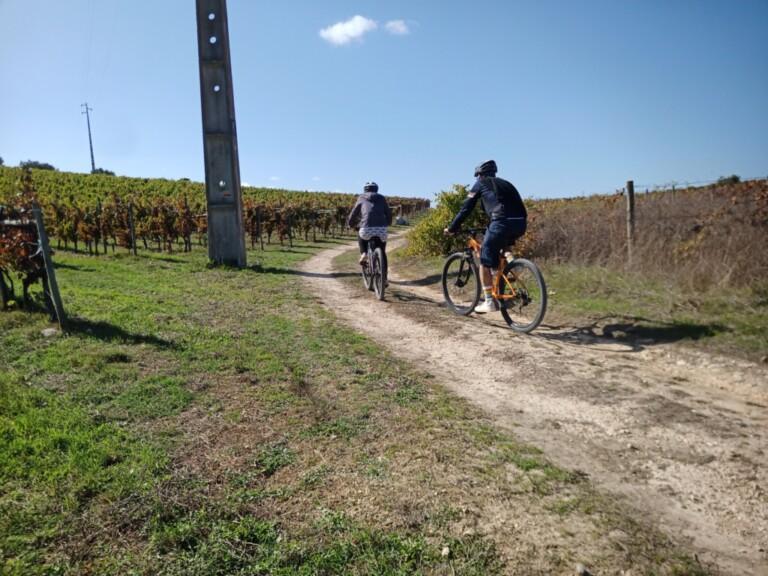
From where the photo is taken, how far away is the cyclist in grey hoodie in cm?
848

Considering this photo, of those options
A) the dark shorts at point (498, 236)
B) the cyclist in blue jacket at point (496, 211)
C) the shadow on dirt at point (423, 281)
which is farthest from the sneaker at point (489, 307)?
the shadow on dirt at point (423, 281)

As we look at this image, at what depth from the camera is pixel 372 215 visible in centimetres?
847

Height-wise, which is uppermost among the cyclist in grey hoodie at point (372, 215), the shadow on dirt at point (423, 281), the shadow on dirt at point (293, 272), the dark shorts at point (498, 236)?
the cyclist in grey hoodie at point (372, 215)

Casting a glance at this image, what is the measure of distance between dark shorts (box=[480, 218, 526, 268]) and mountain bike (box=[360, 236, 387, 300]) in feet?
7.79

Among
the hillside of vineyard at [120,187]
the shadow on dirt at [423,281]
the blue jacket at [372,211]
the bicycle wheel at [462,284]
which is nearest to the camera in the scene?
the bicycle wheel at [462,284]

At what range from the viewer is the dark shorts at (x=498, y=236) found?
6.09m

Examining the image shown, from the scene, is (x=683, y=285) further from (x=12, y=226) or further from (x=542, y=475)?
(x=12, y=226)

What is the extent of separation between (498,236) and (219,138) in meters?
9.47

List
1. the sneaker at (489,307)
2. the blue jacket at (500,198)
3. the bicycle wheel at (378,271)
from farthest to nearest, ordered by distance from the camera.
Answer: the bicycle wheel at (378,271), the sneaker at (489,307), the blue jacket at (500,198)

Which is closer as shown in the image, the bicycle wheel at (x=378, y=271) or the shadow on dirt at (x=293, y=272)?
the bicycle wheel at (x=378, y=271)

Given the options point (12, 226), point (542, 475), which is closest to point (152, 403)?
point (542, 475)

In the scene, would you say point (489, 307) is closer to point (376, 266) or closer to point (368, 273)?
point (376, 266)

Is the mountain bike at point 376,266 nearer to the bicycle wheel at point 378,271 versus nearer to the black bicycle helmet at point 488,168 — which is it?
the bicycle wheel at point 378,271

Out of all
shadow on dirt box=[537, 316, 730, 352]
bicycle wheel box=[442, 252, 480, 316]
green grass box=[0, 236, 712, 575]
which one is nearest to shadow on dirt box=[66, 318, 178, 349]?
green grass box=[0, 236, 712, 575]
